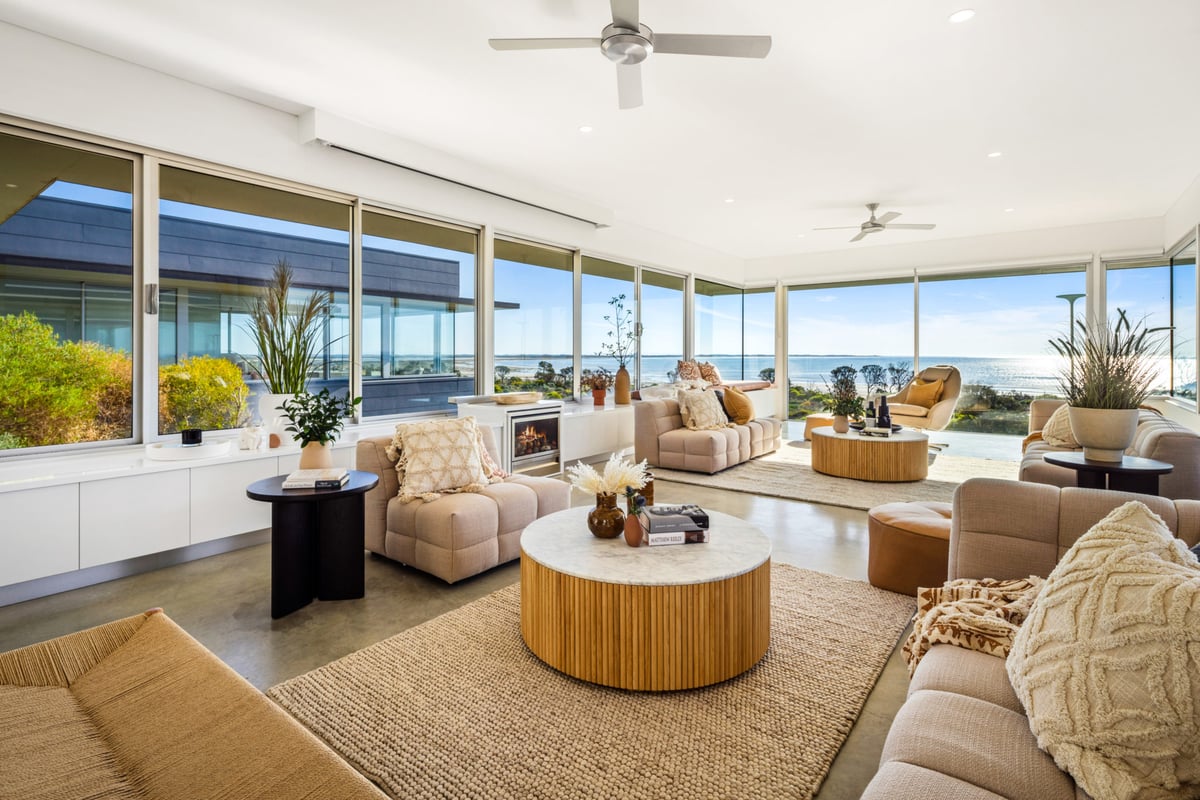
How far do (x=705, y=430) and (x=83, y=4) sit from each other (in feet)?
17.1

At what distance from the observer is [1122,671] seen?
1.09 meters

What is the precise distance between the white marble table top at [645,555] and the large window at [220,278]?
260cm

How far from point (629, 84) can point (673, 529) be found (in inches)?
88.1

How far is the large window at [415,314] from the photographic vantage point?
4.78 metres

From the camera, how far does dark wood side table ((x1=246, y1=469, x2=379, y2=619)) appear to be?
2.74 metres

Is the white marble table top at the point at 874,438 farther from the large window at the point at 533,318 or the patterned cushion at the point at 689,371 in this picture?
the large window at the point at 533,318

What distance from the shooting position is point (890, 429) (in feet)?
19.1

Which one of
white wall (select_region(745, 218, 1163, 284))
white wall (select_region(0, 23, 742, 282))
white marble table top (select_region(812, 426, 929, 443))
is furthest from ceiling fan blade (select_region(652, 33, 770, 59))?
Result: white wall (select_region(745, 218, 1163, 284))

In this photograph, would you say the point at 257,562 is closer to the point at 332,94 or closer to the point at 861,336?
the point at 332,94

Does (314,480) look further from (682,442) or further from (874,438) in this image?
(874,438)

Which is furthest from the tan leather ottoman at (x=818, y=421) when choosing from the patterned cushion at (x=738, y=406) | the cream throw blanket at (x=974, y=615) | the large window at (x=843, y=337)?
the cream throw blanket at (x=974, y=615)

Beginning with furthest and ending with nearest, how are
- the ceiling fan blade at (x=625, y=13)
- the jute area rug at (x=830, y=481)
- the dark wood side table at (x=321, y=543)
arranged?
the jute area rug at (x=830, y=481) → the dark wood side table at (x=321, y=543) → the ceiling fan blade at (x=625, y=13)

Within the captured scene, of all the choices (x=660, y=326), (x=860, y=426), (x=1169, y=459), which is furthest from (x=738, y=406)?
(x=1169, y=459)

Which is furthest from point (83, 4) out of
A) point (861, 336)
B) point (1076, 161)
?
point (861, 336)
